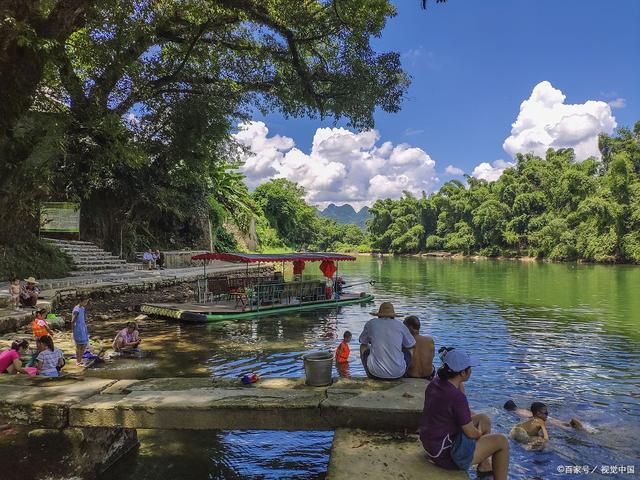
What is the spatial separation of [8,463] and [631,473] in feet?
25.6

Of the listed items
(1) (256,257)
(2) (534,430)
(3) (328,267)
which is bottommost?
Answer: (2) (534,430)

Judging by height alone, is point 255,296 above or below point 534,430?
above

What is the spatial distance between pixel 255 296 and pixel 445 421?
1530cm

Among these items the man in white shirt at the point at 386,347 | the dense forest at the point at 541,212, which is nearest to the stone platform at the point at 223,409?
the man in white shirt at the point at 386,347

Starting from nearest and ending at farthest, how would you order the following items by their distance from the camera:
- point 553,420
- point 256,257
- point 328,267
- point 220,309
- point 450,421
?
point 450,421 < point 553,420 < point 220,309 < point 256,257 < point 328,267

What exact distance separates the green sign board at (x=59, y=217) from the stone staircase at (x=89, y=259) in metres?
0.68

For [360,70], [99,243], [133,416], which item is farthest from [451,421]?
→ [99,243]

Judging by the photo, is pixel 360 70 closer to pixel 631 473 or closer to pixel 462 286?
pixel 631 473

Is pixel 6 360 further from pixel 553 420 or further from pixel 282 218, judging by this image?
pixel 282 218

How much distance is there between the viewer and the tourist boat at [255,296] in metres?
16.9

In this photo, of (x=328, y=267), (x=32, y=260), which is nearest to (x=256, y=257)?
(x=328, y=267)

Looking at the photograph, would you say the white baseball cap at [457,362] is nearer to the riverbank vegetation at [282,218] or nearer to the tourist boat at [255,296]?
the tourist boat at [255,296]

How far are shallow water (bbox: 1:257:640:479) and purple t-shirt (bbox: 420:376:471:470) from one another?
2.24 m

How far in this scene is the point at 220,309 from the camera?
17469 mm
